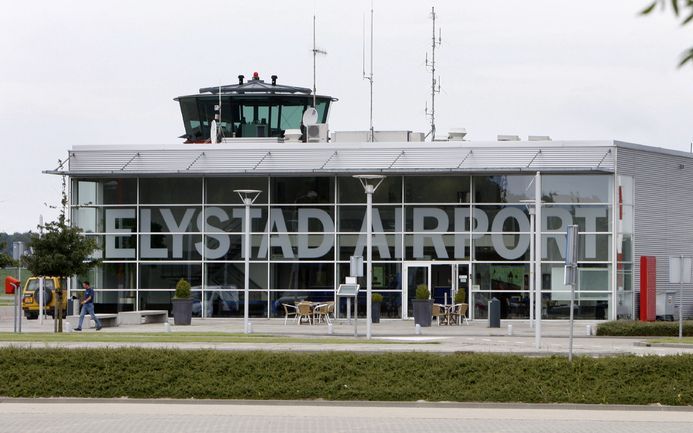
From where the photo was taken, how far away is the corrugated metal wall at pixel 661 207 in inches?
1912

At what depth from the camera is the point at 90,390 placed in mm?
20375

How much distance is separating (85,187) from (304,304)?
10.6m

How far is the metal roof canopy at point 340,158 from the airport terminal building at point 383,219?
2.0 inches

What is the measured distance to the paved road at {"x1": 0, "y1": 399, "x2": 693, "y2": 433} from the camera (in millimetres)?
16609

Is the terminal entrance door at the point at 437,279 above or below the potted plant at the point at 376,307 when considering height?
above

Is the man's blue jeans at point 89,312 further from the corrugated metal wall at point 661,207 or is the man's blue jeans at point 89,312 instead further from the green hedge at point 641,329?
the corrugated metal wall at point 661,207

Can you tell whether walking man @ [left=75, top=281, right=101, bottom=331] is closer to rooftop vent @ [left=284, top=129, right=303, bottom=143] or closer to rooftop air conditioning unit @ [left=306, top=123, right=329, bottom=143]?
rooftop vent @ [left=284, top=129, right=303, bottom=143]

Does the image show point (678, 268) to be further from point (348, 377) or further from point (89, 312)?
point (348, 377)

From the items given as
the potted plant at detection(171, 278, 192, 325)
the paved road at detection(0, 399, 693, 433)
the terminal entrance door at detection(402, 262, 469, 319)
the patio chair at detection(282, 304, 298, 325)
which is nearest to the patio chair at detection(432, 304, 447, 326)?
the terminal entrance door at detection(402, 262, 469, 319)

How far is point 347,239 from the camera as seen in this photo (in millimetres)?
49188

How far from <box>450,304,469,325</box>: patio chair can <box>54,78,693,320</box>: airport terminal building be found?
2.23 meters

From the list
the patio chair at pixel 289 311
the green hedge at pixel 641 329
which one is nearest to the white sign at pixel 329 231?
the patio chair at pixel 289 311

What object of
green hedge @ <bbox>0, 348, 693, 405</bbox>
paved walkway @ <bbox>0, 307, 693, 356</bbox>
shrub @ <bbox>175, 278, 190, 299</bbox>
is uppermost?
shrub @ <bbox>175, 278, 190, 299</bbox>

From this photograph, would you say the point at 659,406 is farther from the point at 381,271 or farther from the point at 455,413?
the point at 381,271
